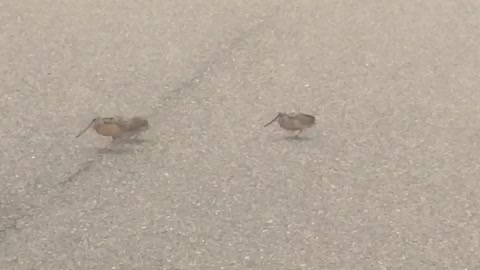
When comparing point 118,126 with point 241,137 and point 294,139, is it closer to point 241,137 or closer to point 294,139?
point 241,137

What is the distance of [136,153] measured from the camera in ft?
4.86

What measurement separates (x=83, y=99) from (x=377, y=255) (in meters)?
0.70

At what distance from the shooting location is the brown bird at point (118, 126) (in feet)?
4.93

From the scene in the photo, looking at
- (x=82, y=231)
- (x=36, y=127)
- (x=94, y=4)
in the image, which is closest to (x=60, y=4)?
(x=94, y=4)

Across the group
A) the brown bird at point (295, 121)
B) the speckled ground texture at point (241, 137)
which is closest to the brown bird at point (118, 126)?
the speckled ground texture at point (241, 137)

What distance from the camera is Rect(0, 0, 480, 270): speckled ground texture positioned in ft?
4.20

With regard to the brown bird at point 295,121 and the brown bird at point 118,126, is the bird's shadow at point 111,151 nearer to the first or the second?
the brown bird at point 118,126

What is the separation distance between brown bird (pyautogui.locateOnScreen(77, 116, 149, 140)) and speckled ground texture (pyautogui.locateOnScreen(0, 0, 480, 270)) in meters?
0.02

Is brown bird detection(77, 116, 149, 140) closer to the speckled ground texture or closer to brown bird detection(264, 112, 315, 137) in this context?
the speckled ground texture

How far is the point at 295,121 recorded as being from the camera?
61.1 inches

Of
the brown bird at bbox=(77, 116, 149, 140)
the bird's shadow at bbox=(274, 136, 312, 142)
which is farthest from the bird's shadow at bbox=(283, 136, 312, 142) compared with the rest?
the brown bird at bbox=(77, 116, 149, 140)

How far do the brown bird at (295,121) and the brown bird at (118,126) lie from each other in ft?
0.87

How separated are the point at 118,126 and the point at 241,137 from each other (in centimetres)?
24

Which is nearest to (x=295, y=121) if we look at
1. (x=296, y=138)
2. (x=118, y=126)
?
(x=296, y=138)
